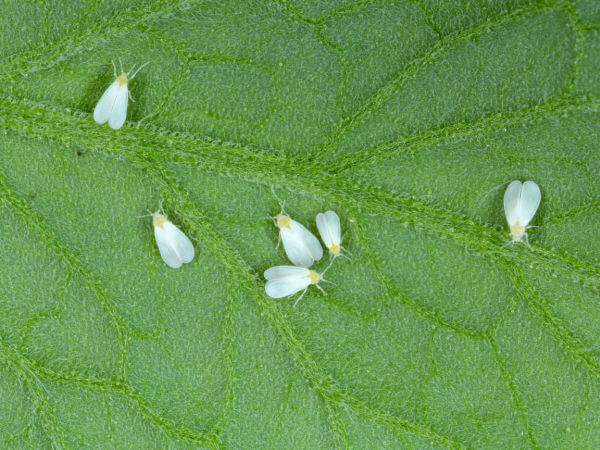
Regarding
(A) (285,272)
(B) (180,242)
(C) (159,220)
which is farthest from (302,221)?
(C) (159,220)

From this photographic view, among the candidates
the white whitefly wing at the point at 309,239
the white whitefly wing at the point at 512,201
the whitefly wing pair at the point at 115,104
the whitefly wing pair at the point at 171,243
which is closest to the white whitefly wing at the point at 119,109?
the whitefly wing pair at the point at 115,104

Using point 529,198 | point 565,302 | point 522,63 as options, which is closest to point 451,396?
point 565,302

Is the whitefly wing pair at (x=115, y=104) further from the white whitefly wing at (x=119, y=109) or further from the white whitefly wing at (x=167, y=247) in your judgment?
the white whitefly wing at (x=167, y=247)

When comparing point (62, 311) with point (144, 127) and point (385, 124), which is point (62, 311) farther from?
point (385, 124)

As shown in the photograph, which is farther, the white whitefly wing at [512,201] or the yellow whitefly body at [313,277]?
the yellow whitefly body at [313,277]

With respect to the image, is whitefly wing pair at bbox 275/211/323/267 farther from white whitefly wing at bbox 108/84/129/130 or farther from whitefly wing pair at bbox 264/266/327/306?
white whitefly wing at bbox 108/84/129/130

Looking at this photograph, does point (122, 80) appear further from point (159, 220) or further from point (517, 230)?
point (517, 230)
